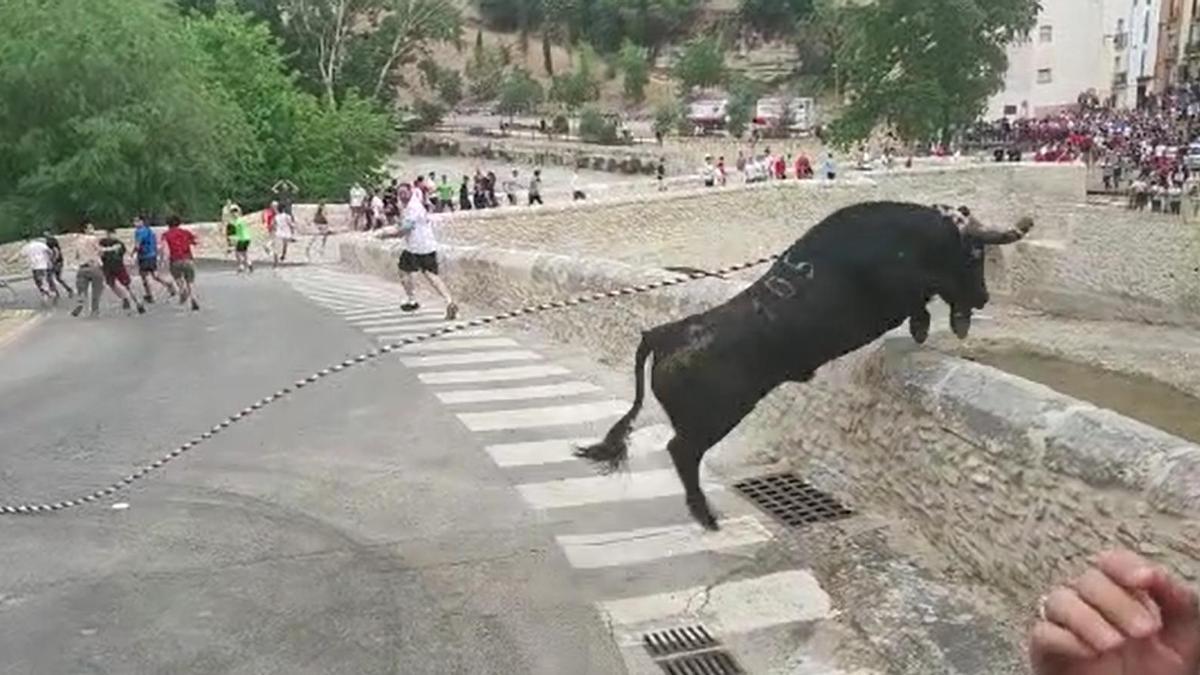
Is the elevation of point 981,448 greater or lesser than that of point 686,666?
greater

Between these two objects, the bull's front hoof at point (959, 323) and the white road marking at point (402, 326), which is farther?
the white road marking at point (402, 326)

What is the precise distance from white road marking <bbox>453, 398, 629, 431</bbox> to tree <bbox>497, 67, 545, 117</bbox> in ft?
252

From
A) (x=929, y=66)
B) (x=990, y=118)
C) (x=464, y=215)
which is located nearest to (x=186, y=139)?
(x=464, y=215)

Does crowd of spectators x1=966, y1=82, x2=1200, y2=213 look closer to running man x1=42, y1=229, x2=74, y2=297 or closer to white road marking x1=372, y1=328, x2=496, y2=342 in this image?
white road marking x1=372, y1=328, x2=496, y2=342

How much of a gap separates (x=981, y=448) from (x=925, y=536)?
96 cm

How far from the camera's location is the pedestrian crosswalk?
6.91 meters

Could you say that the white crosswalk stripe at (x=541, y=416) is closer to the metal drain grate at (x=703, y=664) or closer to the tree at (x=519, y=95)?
the metal drain grate at (x=703, y=664)

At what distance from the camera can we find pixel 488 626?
677cm

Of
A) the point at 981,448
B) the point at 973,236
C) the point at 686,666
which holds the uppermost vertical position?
the point at 973,236

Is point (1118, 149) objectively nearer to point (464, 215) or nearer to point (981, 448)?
point (464, 215)

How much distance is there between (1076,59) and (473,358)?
5925 cm

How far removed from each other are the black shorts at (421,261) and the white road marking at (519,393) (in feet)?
15.1

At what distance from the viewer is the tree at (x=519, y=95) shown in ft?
282

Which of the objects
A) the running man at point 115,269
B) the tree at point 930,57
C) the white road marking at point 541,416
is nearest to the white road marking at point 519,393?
the white road marking at point 541,416
